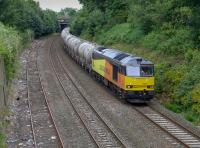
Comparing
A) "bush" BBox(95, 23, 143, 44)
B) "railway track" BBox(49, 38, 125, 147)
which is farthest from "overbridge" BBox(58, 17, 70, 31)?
"railway track" BBox(49, 38, 125, 147)

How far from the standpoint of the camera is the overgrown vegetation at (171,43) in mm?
27406

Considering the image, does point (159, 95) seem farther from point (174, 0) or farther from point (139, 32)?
point (139, 32)

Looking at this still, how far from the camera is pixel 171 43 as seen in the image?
115 ft

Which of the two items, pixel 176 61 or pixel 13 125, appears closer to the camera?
pixel 13 125

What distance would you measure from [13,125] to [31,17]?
74.0 meters

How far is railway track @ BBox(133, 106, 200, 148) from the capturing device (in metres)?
21.1

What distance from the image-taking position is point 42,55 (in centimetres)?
6253

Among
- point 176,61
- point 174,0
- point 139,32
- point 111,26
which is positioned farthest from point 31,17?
point 176,61

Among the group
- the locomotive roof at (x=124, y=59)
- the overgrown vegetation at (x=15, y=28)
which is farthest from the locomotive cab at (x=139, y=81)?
the overgrown vegetation at (x=15, y=28)

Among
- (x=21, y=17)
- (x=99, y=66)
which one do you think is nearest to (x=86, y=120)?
(x=99, y=66)

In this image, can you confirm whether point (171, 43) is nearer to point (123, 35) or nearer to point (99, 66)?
point (99, 66)

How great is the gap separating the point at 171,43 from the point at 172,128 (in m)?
12.7

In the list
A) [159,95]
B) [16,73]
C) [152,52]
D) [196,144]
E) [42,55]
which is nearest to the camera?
[196,144]

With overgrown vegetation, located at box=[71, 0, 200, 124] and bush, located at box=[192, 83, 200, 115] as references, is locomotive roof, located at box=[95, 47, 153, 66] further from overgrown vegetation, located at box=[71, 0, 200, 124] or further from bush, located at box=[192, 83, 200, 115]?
bush, located at box=[192, 83, 200, 115]
